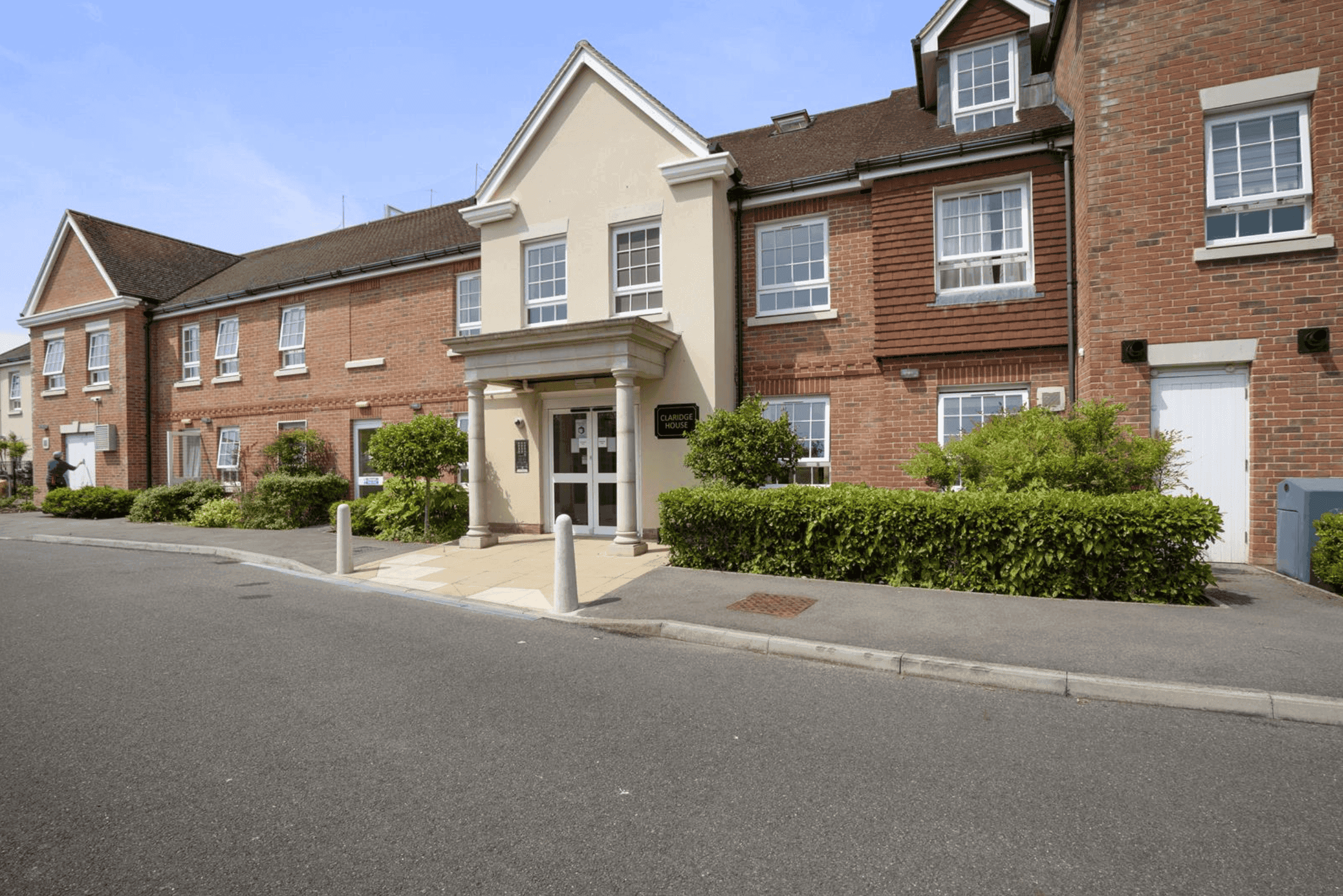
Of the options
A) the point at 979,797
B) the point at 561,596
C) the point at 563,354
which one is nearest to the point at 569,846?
the point at 979,797

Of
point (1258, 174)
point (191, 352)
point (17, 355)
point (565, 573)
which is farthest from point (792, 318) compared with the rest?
point (17, 355)

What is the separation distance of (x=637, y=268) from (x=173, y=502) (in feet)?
47.4

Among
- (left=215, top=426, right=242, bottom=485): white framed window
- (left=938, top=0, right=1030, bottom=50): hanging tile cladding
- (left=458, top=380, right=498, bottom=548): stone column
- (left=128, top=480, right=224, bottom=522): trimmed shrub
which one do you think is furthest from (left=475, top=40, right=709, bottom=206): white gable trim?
(left=128, top=480, right=224, bottom=522): trimmed shrub

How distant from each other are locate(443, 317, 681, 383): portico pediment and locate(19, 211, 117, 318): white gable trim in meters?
16.6

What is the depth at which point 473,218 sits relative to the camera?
44.6ft

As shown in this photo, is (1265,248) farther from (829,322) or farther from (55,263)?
(55,263)

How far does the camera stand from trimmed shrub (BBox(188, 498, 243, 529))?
635 inches

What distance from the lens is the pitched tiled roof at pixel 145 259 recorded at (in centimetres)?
2138

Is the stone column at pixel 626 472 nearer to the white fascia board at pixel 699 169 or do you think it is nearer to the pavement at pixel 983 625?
the pavement at pixel 983 625

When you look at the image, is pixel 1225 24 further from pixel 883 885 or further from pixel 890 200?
pixel 883 885

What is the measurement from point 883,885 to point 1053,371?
374 inches

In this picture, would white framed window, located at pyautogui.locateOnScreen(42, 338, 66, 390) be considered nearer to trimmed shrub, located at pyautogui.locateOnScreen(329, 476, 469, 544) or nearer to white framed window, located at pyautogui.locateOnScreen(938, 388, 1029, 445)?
trimmed shrub, located at pyautogui.locateOnScreen(329, 476, 469, 544)

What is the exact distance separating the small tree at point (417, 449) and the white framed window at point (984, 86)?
1079 centimetres

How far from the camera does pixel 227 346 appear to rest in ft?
63.7
